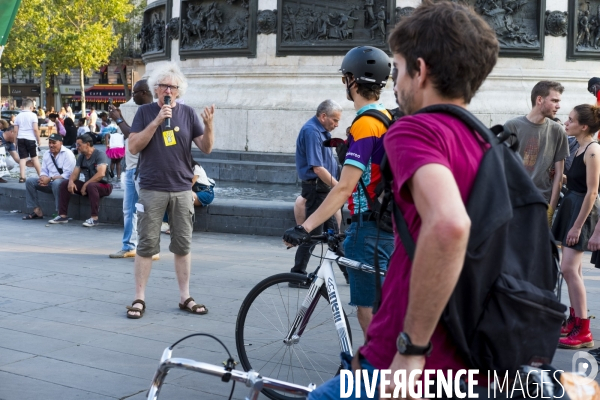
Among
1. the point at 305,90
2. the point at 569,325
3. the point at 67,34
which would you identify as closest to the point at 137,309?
the point at 569,325

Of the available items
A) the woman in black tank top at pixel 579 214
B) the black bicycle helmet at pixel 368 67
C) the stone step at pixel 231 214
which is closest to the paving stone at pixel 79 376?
the black bicycle helmet at pixel 368 67

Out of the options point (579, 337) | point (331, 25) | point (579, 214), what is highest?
point (331, 25)

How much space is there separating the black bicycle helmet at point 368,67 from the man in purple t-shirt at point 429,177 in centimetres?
226

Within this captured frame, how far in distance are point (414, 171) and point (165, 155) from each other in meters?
4.98

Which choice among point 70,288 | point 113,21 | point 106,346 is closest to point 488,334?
point 106,346

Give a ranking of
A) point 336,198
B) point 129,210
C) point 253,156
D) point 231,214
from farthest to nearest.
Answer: point 253,156, point 231,214, point 129,210, point 336,198

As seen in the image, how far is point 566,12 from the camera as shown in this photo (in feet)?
50.6

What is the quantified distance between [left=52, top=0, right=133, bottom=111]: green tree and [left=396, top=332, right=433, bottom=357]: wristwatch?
5350cm

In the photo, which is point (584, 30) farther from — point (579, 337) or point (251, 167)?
point (579, 337)

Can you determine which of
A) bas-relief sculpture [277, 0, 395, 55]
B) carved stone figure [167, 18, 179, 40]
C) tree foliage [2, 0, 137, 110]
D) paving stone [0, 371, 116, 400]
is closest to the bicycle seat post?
paving stone [0, 371, 116, 400]

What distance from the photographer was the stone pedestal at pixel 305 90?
51.2ft

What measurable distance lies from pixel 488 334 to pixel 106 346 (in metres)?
4.15

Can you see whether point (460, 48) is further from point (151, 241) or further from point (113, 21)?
point (113, 21)

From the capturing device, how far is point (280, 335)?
4949 mm
